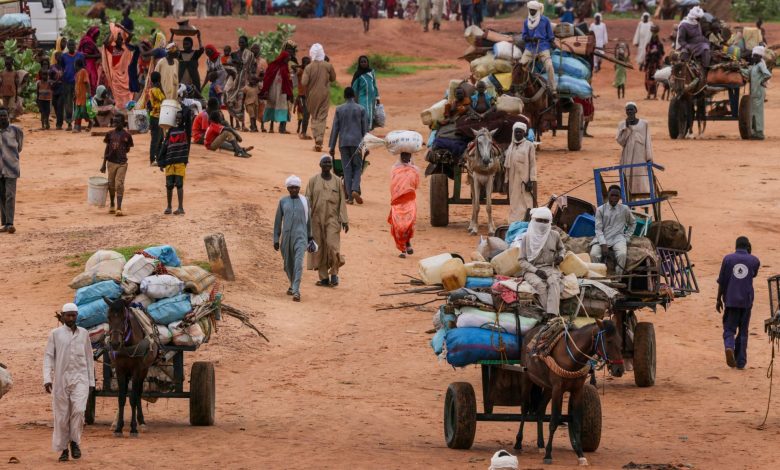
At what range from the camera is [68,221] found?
2409 cm

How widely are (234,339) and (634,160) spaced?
6.89 m

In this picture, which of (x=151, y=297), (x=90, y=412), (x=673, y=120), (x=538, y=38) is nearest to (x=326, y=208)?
(x=151, y=297)

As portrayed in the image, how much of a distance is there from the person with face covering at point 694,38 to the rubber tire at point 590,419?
1897cm

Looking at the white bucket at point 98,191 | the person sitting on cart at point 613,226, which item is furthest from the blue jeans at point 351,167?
the person sitting on cart at point 613,226

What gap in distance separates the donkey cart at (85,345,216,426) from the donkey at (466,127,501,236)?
9.38m

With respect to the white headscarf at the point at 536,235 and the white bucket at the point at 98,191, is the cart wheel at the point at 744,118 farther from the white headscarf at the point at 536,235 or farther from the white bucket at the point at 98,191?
the white headscarf at the point at 536,235

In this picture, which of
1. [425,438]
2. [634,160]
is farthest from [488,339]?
[634,160]

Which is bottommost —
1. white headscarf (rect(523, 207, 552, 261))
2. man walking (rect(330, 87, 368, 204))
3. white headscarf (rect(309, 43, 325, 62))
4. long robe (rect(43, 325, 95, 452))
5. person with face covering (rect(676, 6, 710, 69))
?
long robe (rect(43, 325, 95, 452))

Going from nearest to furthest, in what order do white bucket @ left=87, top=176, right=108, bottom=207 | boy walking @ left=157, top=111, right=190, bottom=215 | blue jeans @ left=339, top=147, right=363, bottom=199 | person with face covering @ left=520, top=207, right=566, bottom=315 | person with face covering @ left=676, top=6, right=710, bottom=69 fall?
person with face covering @ left=520, top=207, right=566, bottom=315 → boy walking @ left=157, top=111, right=190, bottom=215 → white bucket @ left=87, top=176, right=108, bottom=207 → blue jeans @ left=339, top=147, right=363, bottom=199 → person with face covering @ left=676, top=6, right=710, bottom=69

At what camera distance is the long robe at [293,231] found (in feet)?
64.4

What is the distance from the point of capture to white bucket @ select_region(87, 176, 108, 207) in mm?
24609

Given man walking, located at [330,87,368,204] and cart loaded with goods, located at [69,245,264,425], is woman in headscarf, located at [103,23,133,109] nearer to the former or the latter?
man walking, located at [330,87,368,204]

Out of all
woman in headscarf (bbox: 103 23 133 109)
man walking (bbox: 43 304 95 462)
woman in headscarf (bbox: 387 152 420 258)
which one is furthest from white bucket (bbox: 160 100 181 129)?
man walking (bbox: 43 304 95 462)

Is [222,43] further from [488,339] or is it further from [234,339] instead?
[488,339]
